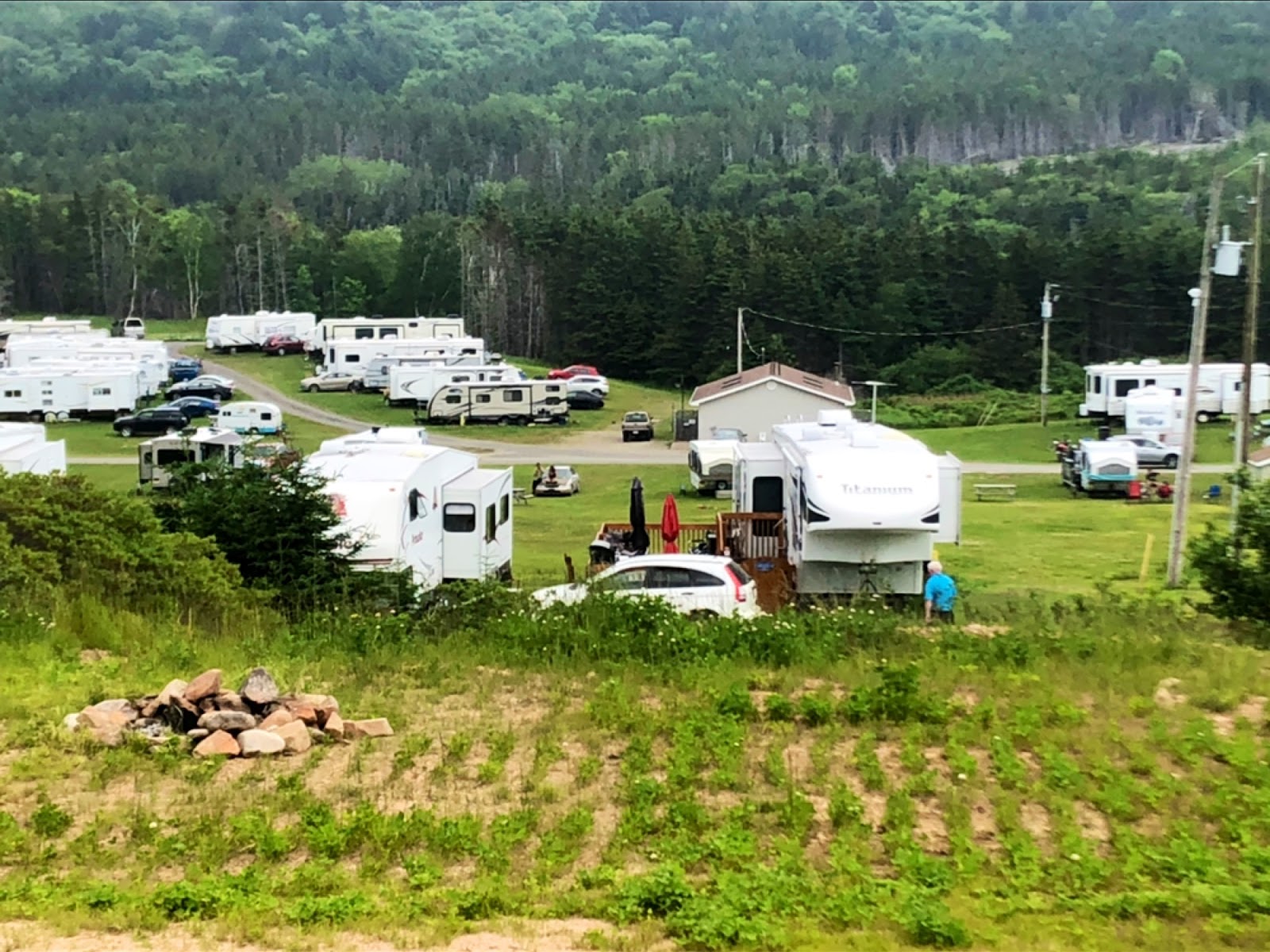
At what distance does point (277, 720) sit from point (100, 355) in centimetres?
4677

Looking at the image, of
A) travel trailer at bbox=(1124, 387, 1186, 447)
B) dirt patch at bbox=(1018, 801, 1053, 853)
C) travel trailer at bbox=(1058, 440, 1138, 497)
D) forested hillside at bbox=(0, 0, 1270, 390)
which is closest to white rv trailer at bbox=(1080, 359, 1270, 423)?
travel trailer at bbox=(1124, 387, 1186, 447)

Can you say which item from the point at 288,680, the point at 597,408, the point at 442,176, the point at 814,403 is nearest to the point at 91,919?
the point at 288,680

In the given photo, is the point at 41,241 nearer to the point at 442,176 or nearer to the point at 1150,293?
the point at 442,176

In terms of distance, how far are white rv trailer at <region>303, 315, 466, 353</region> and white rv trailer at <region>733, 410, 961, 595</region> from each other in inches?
1686

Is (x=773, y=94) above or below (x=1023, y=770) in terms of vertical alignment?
above

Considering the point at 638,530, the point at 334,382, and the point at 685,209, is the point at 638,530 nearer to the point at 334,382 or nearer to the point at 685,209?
the point at 334,382

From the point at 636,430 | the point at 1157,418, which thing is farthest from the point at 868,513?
the point at 636,430

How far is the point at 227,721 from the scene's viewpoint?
7.50 meters

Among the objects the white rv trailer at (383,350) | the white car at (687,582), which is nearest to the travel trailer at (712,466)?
the white car at (687,582)

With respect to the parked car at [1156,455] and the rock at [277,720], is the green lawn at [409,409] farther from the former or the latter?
the rock at [277,720]

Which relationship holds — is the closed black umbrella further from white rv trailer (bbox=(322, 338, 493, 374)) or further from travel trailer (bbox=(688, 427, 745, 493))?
white rv trailer (bbox=(322, 338, 493, 374))

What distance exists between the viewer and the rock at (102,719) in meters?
7.55

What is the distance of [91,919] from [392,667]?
13.0 feet

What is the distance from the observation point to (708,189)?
4675 inches
